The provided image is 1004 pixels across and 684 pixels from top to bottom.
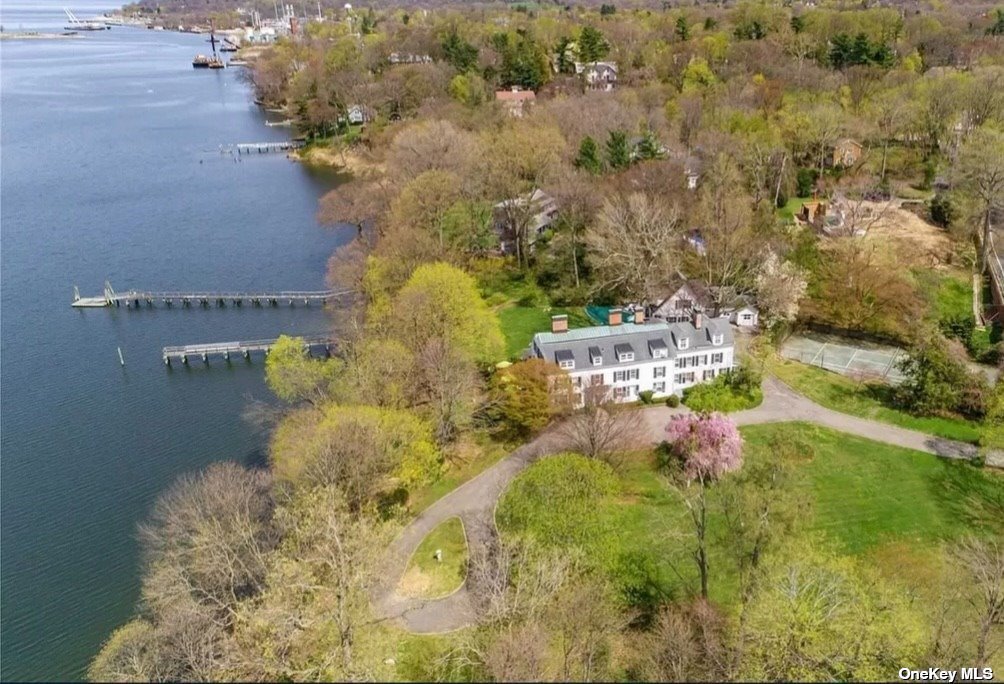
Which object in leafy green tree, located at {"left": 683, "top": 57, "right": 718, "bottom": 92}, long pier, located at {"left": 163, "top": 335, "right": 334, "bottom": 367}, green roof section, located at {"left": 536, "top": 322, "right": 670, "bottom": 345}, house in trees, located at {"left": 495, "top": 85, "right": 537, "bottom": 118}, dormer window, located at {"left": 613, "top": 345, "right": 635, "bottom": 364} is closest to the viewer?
dormer window, located at {"left": 613, "top": 345, "right": 635, "bottom": 364}

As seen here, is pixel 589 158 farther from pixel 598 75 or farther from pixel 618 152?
pixel 598 75

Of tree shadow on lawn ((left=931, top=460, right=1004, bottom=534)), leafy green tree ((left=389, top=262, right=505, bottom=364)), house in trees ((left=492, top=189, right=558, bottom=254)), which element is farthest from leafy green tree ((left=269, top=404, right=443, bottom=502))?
house in trees ((left=492, top=189, right=558, bottom=254))

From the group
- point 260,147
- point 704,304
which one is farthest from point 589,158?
point 260,147

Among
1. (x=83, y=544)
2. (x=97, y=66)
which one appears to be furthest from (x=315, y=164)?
(x=97, y=66)

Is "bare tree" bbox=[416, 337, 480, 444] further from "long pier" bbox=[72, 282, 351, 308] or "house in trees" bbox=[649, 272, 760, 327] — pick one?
"long pier" bbox=[72, 282, 351, 308]

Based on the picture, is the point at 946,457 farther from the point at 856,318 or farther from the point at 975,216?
the point at 975,216

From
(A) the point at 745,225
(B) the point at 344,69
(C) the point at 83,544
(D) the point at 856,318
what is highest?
(B) the point at 344,69
